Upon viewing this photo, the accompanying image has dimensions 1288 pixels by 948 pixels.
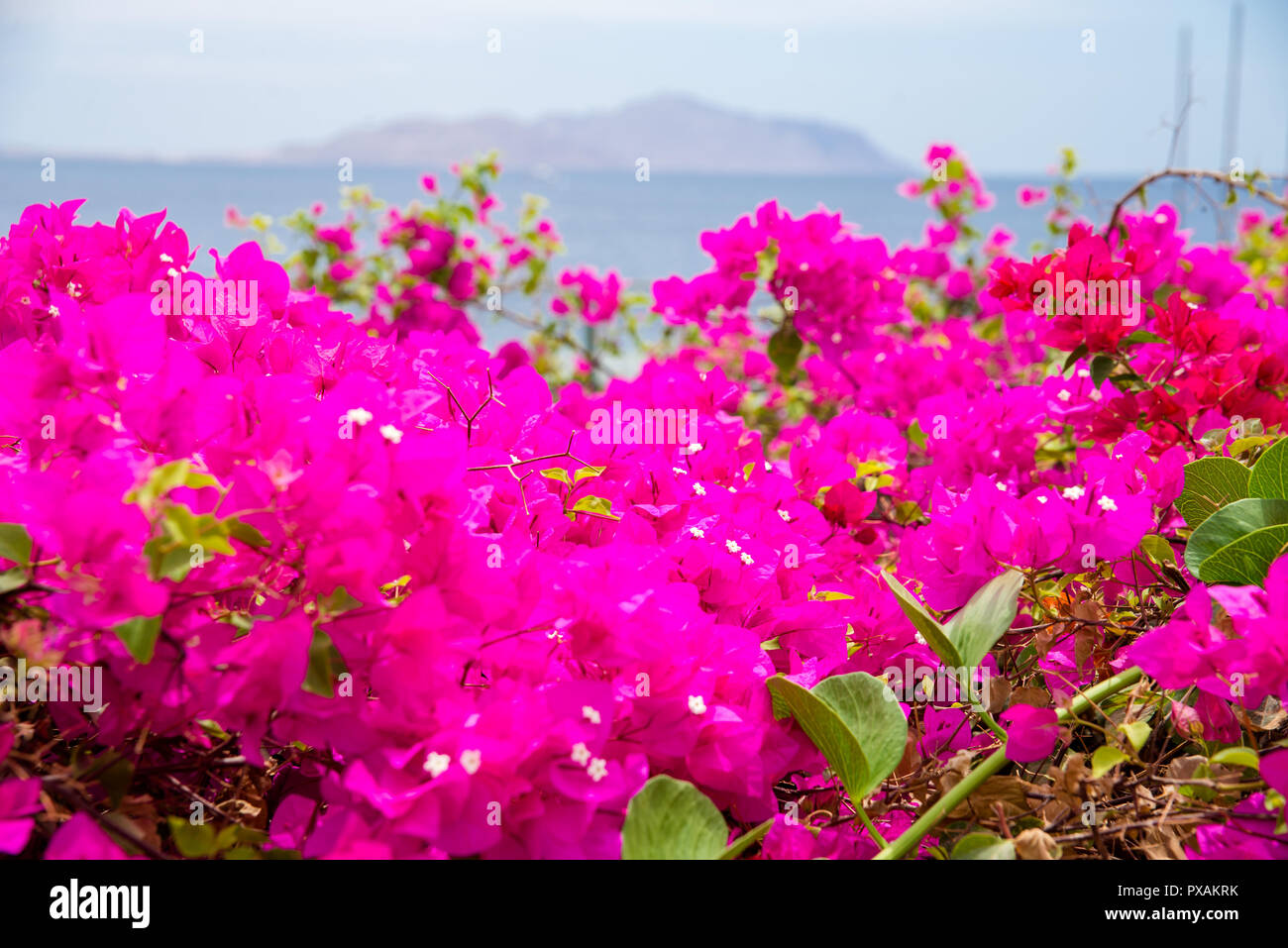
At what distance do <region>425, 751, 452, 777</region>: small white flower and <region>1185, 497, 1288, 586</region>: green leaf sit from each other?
0.47 metres

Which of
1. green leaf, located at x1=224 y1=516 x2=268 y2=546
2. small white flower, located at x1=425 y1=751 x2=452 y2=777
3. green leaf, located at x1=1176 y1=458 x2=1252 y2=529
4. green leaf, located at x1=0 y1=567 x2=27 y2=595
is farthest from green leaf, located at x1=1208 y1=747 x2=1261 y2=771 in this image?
green leaf, located at x1=0 y1=567 x2=27 y2=595

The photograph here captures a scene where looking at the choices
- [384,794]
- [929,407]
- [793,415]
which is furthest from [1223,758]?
[793,415]

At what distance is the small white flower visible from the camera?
44cm

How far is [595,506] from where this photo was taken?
0.70 metres

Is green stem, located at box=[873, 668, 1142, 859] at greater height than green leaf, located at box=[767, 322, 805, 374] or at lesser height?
lesser

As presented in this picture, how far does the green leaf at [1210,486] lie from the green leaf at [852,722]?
0.96ft

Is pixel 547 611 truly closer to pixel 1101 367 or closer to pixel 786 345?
pixel 1101 367

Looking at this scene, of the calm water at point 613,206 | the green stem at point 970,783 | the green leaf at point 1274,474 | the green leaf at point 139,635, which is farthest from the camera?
the calm water at point 613,206

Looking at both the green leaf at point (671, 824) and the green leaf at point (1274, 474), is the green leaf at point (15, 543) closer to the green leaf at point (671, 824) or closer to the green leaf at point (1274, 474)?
the green leaf at point (671, 824)

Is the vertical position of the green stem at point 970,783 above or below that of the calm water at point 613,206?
below

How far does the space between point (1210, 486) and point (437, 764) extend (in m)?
0.59

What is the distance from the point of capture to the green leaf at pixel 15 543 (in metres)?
0.45

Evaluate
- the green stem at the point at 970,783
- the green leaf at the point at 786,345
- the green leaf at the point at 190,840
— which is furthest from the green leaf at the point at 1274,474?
the green leaf at the point at 786,345

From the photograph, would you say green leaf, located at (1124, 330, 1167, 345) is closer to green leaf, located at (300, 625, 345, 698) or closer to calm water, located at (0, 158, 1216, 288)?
green leaf, located at (300, 625, 345, 698)
